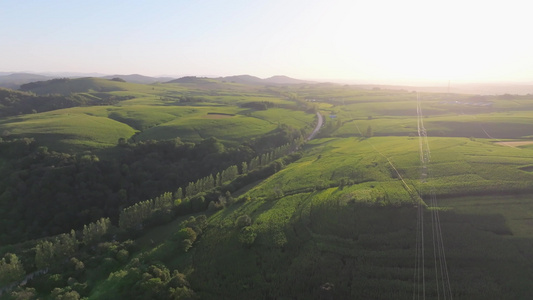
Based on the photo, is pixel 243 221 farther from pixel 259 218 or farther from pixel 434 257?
pixel 434 257

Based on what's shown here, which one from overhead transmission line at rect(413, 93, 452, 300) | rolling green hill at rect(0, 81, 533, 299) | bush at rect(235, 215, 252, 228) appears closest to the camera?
overhead transmission line at rect(413, 93, 452, 300)

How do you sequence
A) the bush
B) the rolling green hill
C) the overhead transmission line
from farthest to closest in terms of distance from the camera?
the bush < the rolling green hill < the overhead transmission line

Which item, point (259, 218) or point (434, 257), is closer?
point (434, 257)

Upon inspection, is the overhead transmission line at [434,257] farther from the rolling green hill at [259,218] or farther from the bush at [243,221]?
the bush at [243,221]

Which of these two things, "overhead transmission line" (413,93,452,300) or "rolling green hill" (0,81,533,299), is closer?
"overhead transmission line" (413,93,452,300)

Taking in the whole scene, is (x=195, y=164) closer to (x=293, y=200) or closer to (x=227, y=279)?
(x=293, y=200)

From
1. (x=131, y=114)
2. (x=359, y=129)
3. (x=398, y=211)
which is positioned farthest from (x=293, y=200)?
(x=131, y=114)

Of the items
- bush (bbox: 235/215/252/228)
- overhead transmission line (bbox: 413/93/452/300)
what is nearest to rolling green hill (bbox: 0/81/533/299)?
bush (bbox: 235/215/252/228)

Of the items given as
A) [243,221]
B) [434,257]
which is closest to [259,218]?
[243,221]

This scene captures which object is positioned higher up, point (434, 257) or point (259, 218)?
point (434, 257)

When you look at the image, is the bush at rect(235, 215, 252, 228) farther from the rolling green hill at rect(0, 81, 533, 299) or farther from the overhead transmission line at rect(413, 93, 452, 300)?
the overhead transmission line at rect(413, 93, 452, 300)

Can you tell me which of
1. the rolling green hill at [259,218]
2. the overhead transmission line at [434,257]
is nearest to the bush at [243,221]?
the rolling green hill at [259,218]

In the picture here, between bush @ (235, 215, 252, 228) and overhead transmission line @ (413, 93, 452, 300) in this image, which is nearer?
overhead transmission line @ (413, 93, 452, 300)
